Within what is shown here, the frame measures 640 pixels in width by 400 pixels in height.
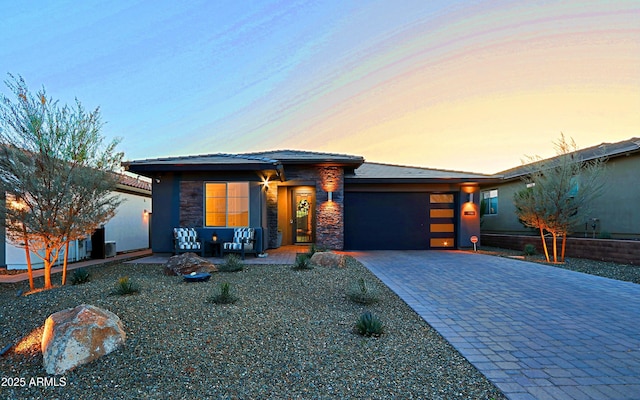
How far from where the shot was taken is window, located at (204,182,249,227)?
380 inches

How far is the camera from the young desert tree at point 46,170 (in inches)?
206

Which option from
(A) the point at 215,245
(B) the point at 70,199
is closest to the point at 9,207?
(B) the point at 70,199

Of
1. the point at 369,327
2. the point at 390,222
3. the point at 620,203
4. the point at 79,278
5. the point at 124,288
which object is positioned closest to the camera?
the point at 369,327

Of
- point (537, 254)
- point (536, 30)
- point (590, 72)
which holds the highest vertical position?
point (536, 30)

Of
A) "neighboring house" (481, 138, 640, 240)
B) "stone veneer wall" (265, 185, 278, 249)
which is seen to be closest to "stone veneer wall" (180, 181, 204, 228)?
Result: "stone veneer wall" (265, 185, 278, 249)

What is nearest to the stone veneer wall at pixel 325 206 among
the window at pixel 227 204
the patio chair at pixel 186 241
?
the window at pixel 227 204

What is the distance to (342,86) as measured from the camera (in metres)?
11.0

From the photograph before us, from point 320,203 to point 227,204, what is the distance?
3.51 metres

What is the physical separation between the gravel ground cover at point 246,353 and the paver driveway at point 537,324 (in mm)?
364

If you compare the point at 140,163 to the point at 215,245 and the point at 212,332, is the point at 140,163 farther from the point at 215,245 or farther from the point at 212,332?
the point at 212,332

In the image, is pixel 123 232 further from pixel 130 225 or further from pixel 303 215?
pixel 303 215

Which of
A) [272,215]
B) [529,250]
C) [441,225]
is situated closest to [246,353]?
[272,215]

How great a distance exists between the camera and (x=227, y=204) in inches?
382

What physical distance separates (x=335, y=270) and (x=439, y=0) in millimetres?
8137
